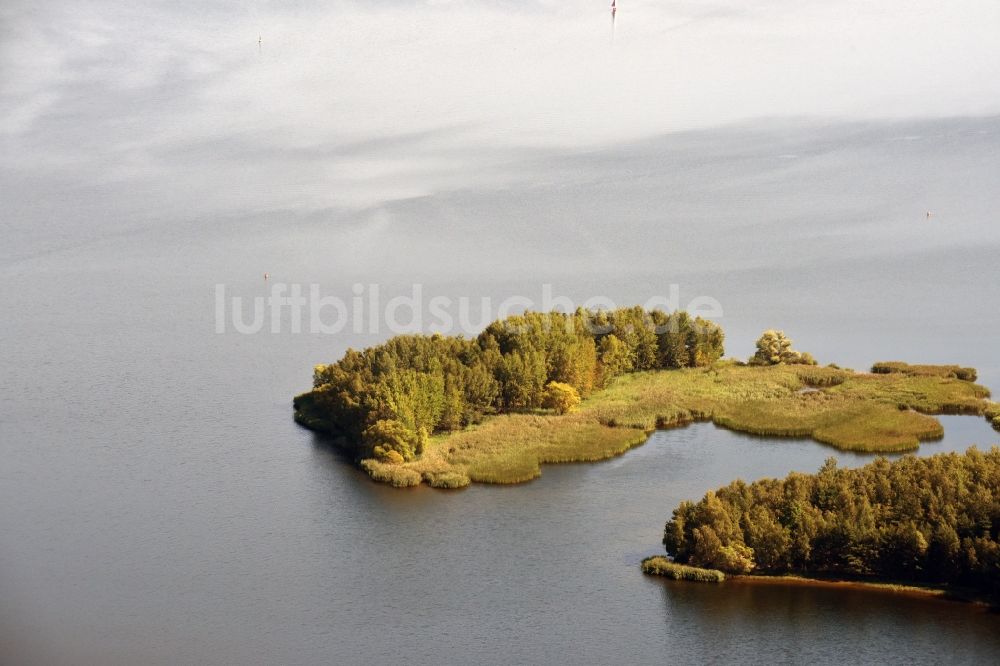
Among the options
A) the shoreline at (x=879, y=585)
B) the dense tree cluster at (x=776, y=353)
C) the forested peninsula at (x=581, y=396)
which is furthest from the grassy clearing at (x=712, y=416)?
the shoreline at (x=879, y=585)

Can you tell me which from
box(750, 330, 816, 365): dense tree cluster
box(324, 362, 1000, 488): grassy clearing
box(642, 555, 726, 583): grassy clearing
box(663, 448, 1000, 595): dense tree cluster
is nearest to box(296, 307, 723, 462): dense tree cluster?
box(324, 362, 1000, 488): grassy clearing

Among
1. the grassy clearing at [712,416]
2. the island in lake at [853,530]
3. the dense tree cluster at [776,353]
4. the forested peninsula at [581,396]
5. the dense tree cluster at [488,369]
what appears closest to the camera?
the island in lake at [853,530]

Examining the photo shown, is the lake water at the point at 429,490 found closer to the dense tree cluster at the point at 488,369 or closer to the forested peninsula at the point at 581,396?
the forested peninsula at the point at 581,396

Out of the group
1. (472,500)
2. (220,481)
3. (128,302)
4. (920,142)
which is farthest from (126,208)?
(920,142)

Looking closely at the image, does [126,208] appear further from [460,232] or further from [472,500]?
[472,500]

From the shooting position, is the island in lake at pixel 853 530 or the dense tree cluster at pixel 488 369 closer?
the island in lake at pixel 853 530

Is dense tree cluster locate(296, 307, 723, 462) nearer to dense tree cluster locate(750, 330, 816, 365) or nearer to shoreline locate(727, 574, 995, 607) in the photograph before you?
dense tree cluster locate(750, 330, 816, 365)
